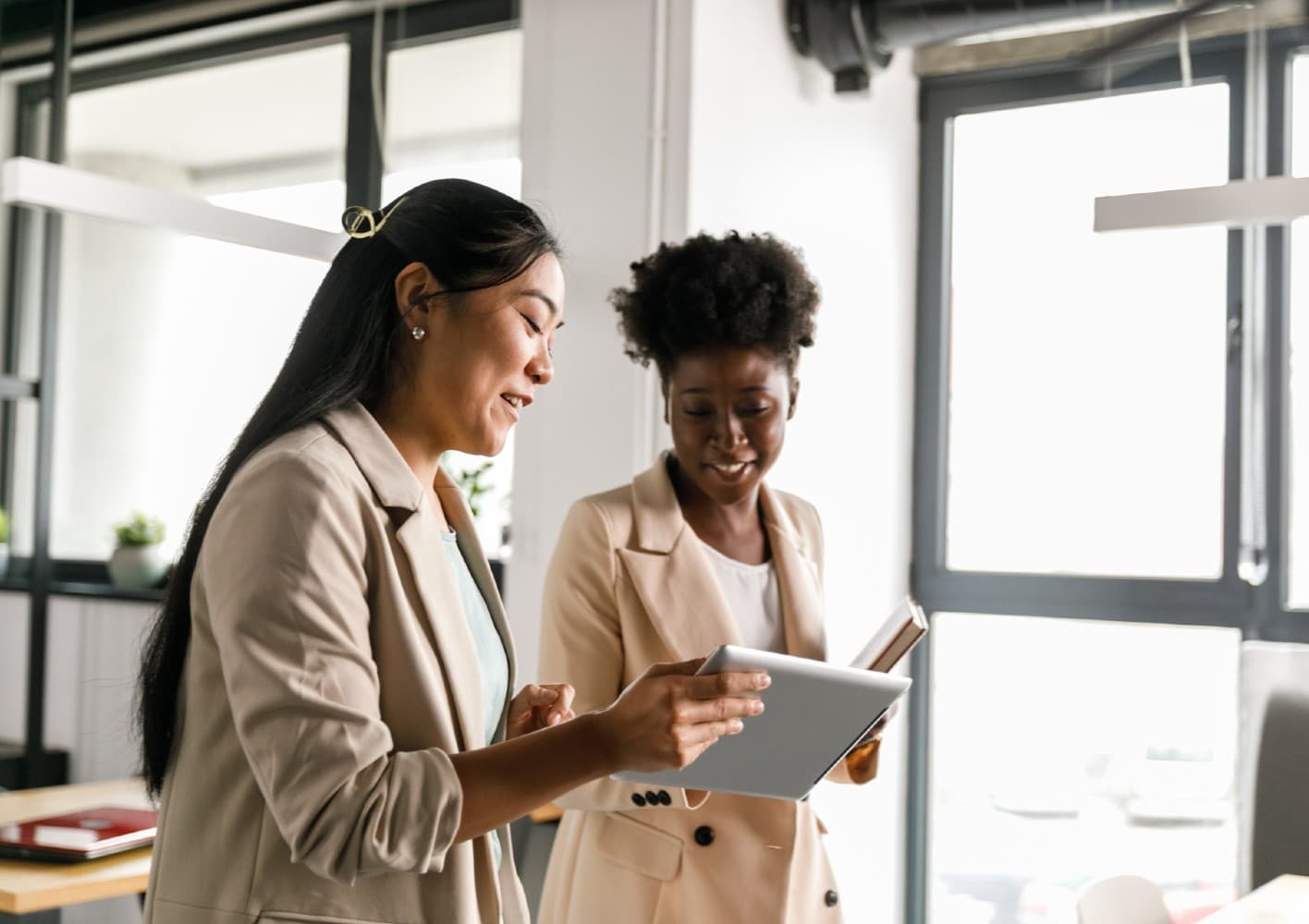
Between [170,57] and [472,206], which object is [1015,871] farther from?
[170,57]

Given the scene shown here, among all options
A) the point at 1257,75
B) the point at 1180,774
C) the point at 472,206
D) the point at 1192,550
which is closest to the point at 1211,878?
the point at 1180,774

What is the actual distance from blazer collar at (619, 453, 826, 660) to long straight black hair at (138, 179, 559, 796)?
0.85 m

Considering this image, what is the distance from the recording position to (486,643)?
1498 millimetres

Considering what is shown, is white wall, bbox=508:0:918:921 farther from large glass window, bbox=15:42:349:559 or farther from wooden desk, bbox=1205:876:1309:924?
large glass window, bbox=15:42:349:559

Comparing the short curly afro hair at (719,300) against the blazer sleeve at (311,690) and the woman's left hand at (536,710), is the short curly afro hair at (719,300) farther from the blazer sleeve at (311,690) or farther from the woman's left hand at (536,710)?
the blazer sleeve at (311,690)

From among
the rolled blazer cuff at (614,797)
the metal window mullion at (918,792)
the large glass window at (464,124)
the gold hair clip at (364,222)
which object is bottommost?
the metal window mullion at (918,792)

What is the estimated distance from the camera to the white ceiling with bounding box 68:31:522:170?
167 inches

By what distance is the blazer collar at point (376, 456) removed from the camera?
1288 millimetres

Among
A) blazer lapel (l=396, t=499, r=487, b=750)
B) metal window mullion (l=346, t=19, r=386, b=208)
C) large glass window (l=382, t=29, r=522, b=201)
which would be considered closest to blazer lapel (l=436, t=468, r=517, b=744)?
blazer lapel (l=396, t=499, r=487, b=750)

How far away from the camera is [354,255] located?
1.41 m

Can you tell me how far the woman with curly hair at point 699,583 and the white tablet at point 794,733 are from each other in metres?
0.24

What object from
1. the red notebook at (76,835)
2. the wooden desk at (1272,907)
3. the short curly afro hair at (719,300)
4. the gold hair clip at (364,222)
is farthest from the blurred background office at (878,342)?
the gold hair clip at (364,222)

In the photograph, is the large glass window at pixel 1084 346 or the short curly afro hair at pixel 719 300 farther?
the large glass window at pixel 1084 346

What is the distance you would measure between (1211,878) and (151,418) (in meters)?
3.78
